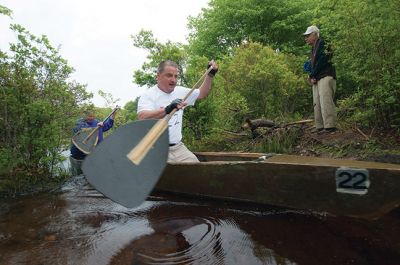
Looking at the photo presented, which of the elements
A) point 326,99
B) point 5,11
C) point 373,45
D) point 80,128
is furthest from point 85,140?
point 373,45

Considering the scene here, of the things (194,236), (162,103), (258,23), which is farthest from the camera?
(258,23)

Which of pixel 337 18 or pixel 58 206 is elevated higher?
pixel 337 18

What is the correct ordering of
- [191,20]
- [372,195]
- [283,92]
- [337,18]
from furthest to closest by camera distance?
[191,20]
[283,92]
[337,18]
[372,195]

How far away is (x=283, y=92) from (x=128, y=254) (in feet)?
21.6

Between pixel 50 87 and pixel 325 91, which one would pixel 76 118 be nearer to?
pixel 50 87

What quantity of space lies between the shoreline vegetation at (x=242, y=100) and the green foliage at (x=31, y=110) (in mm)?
16

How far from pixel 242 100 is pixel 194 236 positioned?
483 cm

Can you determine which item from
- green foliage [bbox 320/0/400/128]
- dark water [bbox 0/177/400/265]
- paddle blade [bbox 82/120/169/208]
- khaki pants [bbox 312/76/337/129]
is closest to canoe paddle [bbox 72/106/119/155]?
dark water [bbox 0/177/400/265]

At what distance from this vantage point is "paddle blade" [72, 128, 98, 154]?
6940mm

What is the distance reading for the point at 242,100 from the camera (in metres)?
7.86

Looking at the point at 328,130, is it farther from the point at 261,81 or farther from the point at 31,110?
the point at 31,110

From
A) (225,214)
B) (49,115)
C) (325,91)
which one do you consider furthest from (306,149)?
(49,115)

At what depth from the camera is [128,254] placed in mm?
3195

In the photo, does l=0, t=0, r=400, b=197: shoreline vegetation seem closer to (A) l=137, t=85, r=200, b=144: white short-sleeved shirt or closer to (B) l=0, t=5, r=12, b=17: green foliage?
(B) l=0, t=5, r=12, b=17: green foliage
